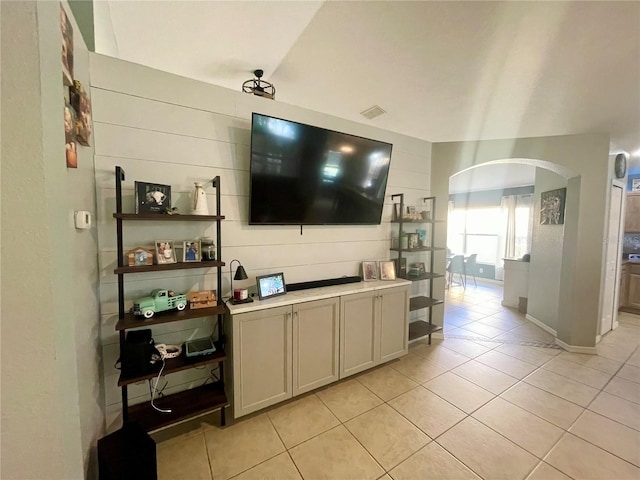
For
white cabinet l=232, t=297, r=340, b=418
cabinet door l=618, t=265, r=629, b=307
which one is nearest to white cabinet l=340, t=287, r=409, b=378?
white cabinet l=232, t=297, r=340, b=418

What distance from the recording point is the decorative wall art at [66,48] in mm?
1068

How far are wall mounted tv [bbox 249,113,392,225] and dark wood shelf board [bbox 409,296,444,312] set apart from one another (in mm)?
1181

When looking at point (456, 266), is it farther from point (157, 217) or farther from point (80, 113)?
point (80, 113)

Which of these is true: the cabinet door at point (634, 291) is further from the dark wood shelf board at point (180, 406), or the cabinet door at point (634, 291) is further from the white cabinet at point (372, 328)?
the dark wood shelf board at point (180, 406)

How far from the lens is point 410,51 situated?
1.67m

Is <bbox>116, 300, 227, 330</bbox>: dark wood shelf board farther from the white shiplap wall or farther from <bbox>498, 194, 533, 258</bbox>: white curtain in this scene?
<bbox>498, 194, 533, 258</bbox>: white curtain

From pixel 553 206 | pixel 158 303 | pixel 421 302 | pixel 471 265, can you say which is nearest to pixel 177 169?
pixel 158 303

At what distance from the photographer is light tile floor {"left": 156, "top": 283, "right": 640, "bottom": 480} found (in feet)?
5.12

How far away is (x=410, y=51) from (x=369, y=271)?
196 cm

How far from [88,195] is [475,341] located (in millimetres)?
4090

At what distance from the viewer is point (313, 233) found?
2.53 m

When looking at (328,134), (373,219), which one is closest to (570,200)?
(373,219)

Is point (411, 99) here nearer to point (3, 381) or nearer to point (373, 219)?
point (373, 219)

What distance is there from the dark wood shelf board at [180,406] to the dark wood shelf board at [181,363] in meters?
0.32
